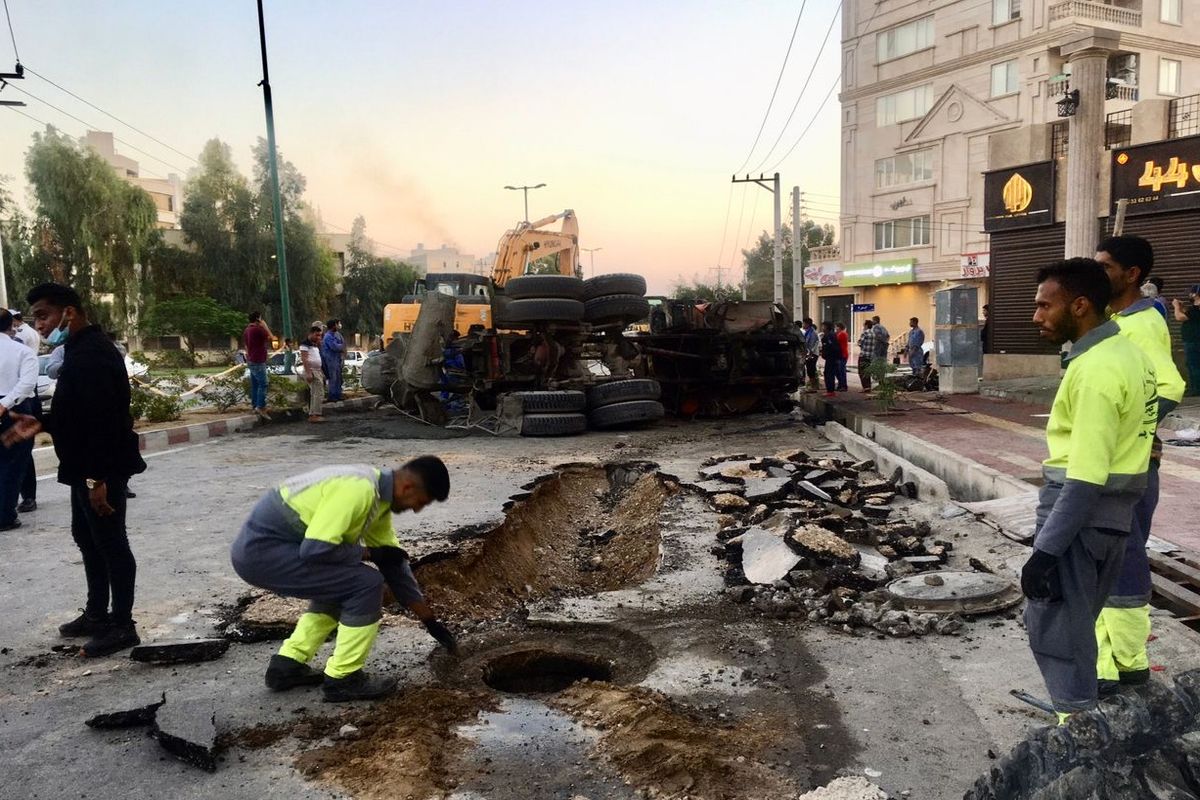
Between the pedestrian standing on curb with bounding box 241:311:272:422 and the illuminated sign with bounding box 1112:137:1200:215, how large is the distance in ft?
50.2

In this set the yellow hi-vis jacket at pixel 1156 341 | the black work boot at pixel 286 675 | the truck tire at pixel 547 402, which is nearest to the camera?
the yellow hi-vis jacket at pixel 1156 341

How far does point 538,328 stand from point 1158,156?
11395 millimetres

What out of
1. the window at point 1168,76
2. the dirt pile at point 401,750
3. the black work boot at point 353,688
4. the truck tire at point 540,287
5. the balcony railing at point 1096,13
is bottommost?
the dirt pile at point 401,750

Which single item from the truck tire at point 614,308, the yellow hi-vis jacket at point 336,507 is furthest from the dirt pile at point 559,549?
the truck tire at point 614,308

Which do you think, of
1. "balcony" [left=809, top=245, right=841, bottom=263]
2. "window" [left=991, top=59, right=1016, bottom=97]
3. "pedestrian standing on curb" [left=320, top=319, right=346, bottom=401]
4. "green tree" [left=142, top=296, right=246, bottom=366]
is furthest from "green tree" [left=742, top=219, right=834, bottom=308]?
"pedestrian standing on curb" [left=320, top=319, right=346, bottom=401]

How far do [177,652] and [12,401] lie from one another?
153 inches

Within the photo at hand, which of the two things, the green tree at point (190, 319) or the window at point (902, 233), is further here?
the green tree at point (190, 319)

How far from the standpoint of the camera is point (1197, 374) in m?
11.1

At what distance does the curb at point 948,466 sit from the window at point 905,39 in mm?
29192

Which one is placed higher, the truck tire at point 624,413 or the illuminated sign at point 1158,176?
the illuminated sign at point 1158,176

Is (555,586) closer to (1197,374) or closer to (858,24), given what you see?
(1197,374)

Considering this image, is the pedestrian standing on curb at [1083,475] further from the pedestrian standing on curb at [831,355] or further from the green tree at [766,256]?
the green tree at [766,256]

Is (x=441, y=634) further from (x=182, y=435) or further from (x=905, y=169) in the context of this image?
(x=905, y=169)

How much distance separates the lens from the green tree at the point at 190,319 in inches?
1410
